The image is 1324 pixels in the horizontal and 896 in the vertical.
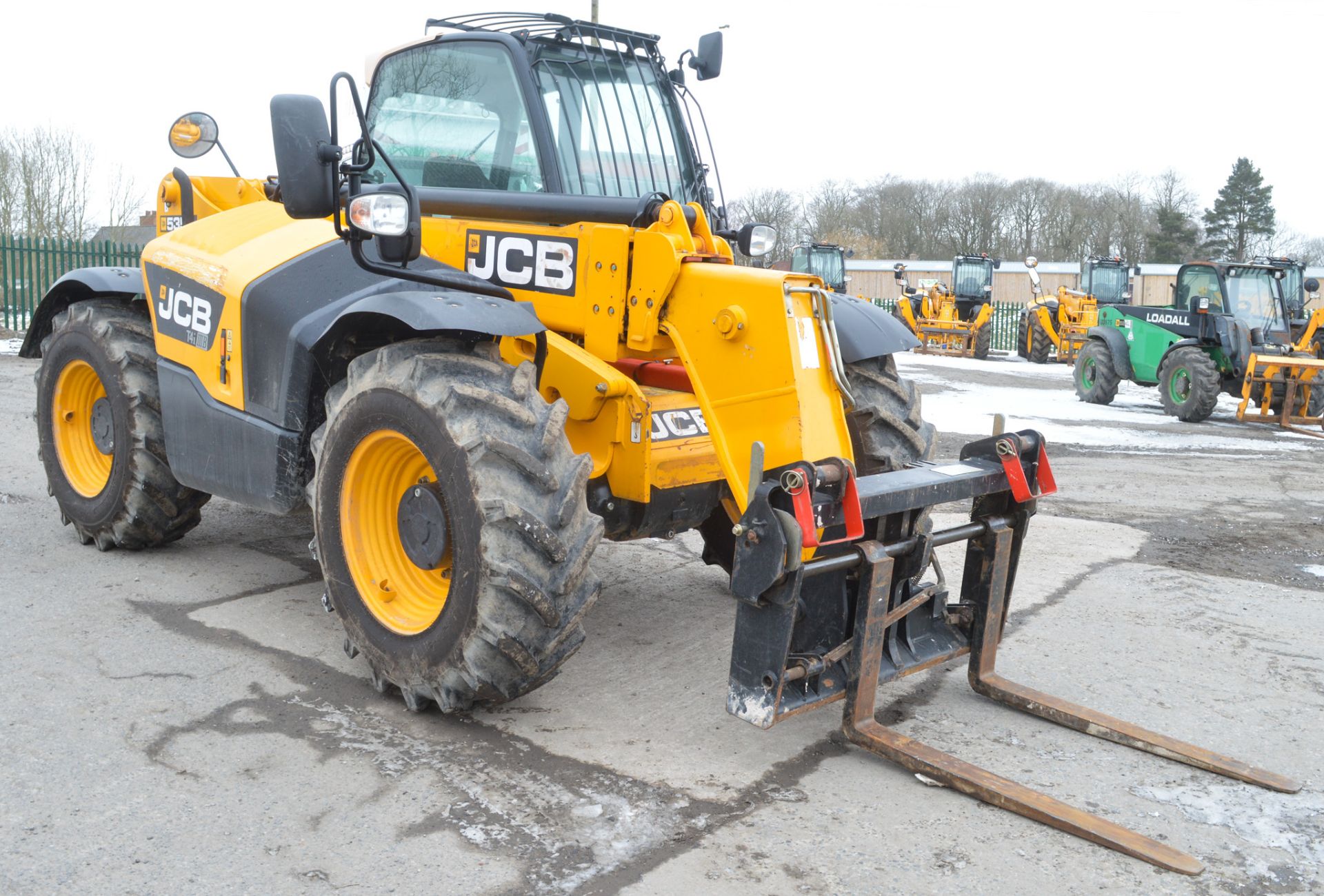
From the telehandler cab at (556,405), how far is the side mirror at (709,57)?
0.04 feet

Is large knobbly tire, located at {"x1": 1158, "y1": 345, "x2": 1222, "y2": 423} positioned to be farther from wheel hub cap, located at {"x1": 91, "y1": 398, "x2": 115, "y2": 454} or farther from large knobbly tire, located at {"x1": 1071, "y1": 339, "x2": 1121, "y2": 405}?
wheel hub cap, located at {"x1": 91, "y1": 398, "x2": 115, "y2": 454}

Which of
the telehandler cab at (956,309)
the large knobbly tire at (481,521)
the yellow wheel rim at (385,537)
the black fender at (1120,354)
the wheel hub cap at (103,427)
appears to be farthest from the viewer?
the telehandler cab at (956,309)

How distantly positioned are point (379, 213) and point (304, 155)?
292 millimetres

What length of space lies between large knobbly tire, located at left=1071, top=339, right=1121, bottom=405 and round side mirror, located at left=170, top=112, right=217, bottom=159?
14413mm

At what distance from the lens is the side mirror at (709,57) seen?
16.1 feet

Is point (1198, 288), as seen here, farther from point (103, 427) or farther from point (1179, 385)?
point (103, 427)

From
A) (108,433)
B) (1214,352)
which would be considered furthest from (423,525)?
(1214,352)

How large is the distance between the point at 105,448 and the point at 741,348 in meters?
3.72

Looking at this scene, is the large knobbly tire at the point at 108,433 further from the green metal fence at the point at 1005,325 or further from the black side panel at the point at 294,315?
the green metal fence at the point at 1005,325

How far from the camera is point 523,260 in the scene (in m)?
4.32

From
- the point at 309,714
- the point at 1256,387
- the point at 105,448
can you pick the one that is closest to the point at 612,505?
the point at 309,714

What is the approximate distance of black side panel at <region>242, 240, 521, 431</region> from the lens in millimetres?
4348

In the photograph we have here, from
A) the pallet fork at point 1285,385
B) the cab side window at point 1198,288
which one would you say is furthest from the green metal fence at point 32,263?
the pallet fork at point 1285,385

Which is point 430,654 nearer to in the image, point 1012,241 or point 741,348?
point 741,348
